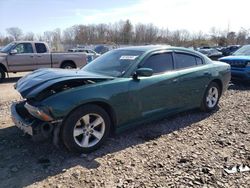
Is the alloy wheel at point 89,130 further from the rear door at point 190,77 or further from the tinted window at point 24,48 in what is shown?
the tinted window at point 24,48

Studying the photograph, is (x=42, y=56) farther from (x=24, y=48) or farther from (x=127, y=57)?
(x=127, y=57)

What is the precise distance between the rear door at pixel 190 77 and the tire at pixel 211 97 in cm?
22

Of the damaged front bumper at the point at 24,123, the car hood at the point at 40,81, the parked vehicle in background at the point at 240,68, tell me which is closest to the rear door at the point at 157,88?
the car hood at the point at 40,81

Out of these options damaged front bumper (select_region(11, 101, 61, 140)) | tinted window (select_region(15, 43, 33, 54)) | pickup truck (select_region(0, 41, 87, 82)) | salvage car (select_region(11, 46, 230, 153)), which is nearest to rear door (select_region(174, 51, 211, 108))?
salvage car (select_region(11, 46, 230, 153))

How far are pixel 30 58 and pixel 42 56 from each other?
577 millimetres

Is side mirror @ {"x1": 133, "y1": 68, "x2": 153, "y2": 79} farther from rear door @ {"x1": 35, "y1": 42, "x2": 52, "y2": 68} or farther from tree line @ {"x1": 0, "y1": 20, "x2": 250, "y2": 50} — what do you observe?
tree line @ {"x1": 0, "y1": 20, "x2": 250, "y2": 50}

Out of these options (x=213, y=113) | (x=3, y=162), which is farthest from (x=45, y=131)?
(x=213, y=113)

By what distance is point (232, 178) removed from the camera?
132 inches

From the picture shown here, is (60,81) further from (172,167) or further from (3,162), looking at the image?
(172,167)

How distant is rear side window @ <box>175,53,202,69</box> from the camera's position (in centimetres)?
534

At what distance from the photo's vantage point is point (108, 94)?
13.1 ft

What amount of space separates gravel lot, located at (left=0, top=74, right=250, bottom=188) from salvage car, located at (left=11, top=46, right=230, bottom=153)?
0.30m

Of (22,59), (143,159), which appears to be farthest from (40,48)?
(143,159)

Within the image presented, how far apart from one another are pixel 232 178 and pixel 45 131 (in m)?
2.54
